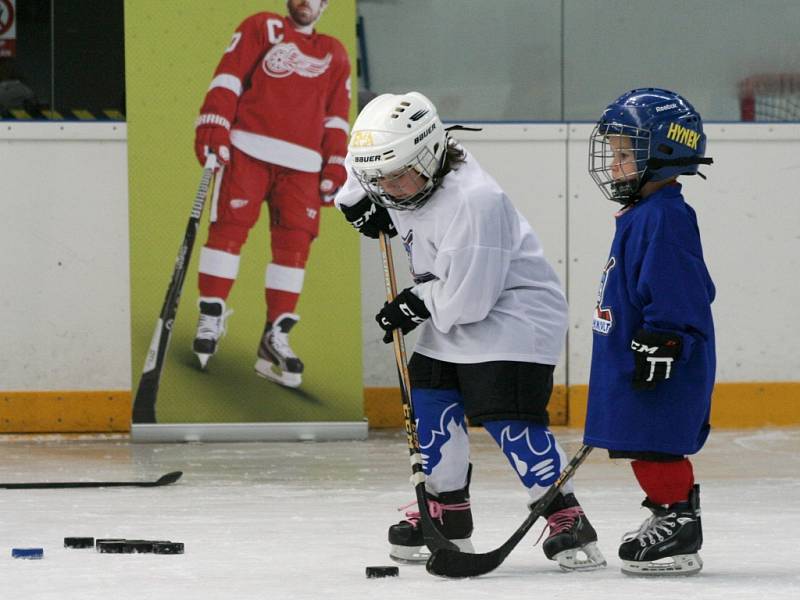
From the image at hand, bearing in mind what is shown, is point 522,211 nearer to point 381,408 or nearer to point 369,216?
point 381,408

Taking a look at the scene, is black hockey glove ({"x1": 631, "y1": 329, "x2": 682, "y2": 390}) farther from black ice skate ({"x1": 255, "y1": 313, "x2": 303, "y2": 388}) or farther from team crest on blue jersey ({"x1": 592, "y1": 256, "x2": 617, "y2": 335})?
black ice skate ({"x1": 255, "y1": 313, "x2": 303, "y2": 388})

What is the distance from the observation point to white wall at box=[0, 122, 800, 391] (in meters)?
6.41

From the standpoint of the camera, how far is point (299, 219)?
6113 millimetres

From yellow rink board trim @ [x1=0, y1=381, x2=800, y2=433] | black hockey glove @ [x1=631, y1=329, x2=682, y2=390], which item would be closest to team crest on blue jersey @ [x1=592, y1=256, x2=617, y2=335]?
black hockey glove @ [x1=631, y1=329, x2=682, y2=390]

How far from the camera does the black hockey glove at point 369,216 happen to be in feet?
11.2

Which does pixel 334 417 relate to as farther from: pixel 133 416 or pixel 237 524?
pixel 237 524

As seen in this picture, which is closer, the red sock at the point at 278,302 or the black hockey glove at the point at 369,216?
the black hockey glove at the point at 369,216

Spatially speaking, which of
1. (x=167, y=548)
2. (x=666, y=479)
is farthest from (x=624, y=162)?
(x=167, y=548)

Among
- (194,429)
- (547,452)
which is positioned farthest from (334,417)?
(547,452)

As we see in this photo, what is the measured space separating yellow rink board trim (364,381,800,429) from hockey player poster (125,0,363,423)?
0.42 meters

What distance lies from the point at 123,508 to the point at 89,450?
5.31ft

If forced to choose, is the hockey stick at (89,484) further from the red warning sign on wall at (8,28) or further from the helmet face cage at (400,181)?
the red warning sign on wall at (8,28)

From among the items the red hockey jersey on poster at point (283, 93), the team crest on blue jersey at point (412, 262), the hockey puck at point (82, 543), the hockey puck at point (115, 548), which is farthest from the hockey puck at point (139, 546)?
the red hockey jersey on poster at point (283, 93)

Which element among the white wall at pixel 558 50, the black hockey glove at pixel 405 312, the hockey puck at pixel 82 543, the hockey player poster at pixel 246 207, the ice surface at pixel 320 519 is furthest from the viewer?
the white wall at pixel 558 50
